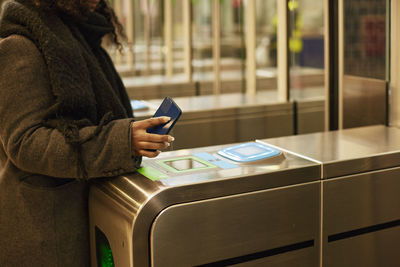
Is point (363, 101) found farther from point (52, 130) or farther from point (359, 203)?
point (52, 130)

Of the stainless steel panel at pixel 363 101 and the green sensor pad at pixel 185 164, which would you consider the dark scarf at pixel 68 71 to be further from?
the stainless steel panel at pixel 363 101

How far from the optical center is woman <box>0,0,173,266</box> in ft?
4.56

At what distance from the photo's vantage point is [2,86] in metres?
1.39

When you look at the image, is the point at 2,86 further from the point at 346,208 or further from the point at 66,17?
the point at 346,208

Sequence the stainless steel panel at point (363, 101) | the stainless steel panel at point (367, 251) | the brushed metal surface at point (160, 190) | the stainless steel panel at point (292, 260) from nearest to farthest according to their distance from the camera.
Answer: the brushed metal surface at point (160, 190), the stainless steel panel at point (292, 260), the stainless steel panel at point (367, 251), the stainless steel panel at point (363, 101)

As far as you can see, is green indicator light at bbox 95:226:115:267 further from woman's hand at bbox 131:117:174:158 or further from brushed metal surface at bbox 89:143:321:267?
woman's hand at bbox 131:117:174:158

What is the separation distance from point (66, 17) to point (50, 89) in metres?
0.24

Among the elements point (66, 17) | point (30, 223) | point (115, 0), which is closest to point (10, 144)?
point (30, 223)

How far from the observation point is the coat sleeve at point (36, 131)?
4.54 feet

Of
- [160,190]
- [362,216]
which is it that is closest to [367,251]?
[362,216]

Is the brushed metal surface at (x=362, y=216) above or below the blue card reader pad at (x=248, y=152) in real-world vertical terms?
Result: below

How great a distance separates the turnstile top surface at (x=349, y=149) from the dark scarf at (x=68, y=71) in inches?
25.0

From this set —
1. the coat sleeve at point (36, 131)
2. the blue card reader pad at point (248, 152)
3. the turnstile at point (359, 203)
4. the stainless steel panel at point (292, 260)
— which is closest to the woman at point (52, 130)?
the coat sleeve at point (36, 131)

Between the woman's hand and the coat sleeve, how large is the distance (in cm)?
2
